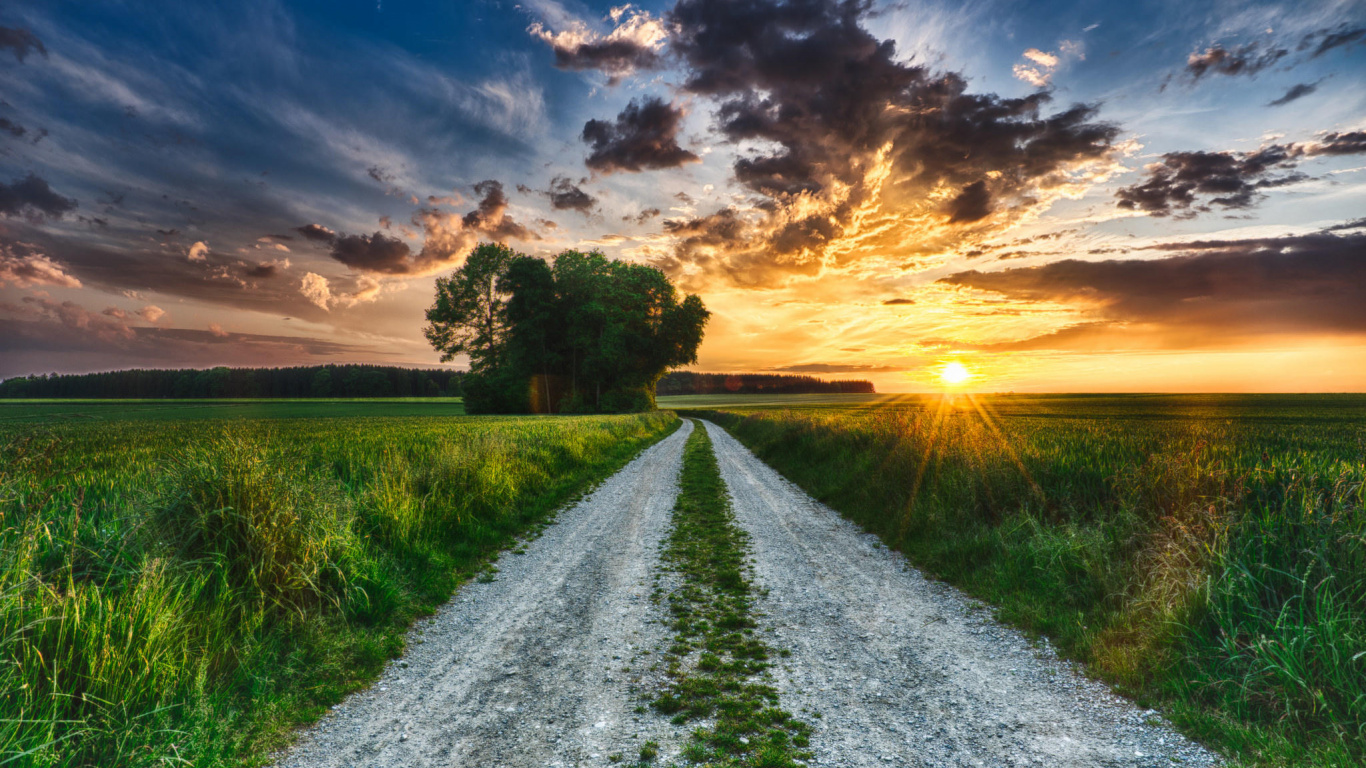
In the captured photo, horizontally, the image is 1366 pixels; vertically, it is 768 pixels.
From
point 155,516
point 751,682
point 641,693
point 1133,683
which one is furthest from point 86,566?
point 1133,683

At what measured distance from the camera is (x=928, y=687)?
4293 millimetres

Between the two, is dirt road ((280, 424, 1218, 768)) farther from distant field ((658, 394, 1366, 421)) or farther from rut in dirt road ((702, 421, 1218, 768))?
distant field ((658, 394, 1366, 421))

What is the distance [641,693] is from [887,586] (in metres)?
4.16

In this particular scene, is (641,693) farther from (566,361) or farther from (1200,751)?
(566,361)

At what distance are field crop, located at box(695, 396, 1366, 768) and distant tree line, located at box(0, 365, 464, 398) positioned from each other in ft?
297

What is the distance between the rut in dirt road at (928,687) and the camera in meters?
3.47

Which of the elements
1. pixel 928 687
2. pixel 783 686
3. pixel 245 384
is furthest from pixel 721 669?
pixel 245 384

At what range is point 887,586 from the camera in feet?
22.6

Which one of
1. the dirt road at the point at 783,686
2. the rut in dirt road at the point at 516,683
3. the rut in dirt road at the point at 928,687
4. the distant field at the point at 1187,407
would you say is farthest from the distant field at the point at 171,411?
the distant field at the point at 1187,407

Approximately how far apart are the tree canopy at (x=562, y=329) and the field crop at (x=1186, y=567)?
1604 inches

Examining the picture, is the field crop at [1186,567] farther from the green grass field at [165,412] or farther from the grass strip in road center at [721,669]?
the green grass field at [165,412]

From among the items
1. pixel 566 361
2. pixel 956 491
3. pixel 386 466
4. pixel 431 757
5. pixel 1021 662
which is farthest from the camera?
pixel 566 361

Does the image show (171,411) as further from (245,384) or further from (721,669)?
(245,384)

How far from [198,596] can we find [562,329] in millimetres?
48269
